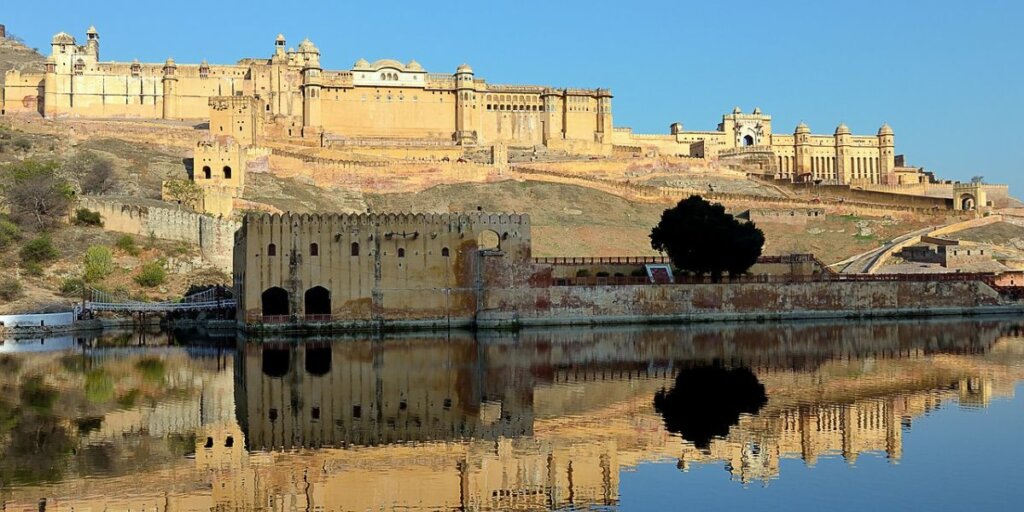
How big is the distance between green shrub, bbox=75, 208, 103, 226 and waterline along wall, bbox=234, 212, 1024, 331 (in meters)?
13.8

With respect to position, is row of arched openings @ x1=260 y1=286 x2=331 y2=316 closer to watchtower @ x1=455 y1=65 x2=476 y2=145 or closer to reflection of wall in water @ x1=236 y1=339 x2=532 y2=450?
reflection of wall in water @ x1=236 y1=339 x2=532 y2=450

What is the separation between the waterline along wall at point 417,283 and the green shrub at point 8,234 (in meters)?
13.2

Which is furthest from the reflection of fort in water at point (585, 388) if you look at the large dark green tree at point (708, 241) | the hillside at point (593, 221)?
the hillside at point (593, 221)

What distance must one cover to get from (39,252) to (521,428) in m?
35.2

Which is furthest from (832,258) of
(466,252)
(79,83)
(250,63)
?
(79,83)

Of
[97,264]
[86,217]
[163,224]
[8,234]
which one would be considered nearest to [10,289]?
[97,264]

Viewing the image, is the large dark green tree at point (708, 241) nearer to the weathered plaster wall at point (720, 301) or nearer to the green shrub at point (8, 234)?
the weathered plaster wall at point (720, 301)

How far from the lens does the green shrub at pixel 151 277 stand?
155ft

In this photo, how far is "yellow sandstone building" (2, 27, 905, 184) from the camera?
84250 mm

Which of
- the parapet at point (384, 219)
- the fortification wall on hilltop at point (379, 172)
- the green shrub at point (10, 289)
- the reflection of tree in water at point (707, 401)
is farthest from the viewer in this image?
the fortification wall on hilltop at point (379, 172)

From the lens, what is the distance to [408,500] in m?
14.1

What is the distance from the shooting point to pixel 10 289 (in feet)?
142

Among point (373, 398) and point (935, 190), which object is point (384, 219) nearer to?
point (373, 398)

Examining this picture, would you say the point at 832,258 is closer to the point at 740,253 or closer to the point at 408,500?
the point at 740,253
